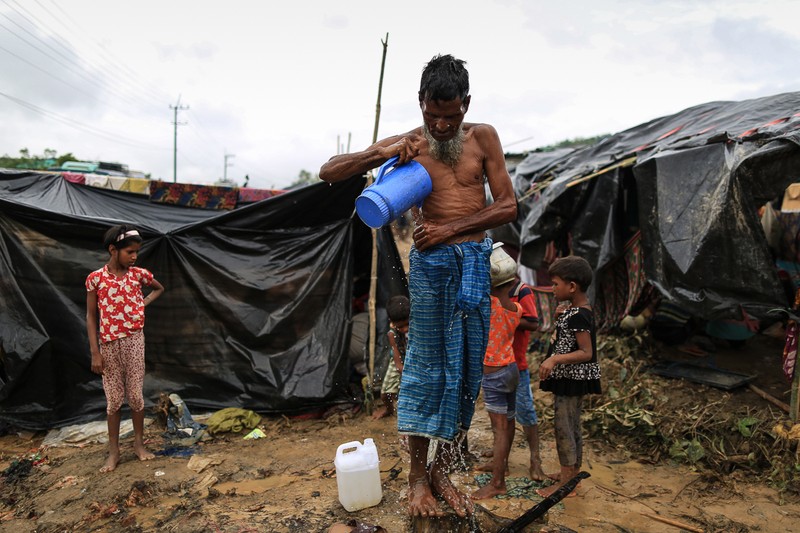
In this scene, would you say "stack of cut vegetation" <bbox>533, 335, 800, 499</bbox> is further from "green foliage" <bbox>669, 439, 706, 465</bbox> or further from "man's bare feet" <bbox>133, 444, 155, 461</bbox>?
"man's bare feet" <bbox>133, 444, 155, 461</bbox>

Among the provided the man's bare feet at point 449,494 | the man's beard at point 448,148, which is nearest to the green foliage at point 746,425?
the man's bare feet at point 449,494

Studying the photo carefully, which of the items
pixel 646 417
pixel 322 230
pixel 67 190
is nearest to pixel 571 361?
pixel 646 417

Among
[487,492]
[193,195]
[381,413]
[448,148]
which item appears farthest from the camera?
[193,195]

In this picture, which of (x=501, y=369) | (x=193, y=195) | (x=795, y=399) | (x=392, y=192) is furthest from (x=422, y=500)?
(x=193, y=195)

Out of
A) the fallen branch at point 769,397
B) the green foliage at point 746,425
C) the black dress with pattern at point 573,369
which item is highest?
the black dress with pattern at point 573,369

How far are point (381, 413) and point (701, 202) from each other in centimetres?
347

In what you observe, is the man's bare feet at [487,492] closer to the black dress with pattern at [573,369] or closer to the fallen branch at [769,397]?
the black dress with pattern at [573,369]

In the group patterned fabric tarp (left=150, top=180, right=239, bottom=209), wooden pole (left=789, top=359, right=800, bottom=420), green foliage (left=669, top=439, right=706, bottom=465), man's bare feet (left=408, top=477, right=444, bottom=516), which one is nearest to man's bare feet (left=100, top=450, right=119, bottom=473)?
man's bare feet (left=408, top=477, right=444, bottom=516)

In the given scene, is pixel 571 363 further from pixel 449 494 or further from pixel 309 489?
pixel 309 489

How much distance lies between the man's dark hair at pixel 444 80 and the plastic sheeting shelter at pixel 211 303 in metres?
2.97

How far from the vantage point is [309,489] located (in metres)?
3.40

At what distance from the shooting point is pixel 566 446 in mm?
3268

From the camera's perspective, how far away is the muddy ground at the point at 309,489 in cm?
298

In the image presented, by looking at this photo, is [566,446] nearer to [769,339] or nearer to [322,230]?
[322,230]
